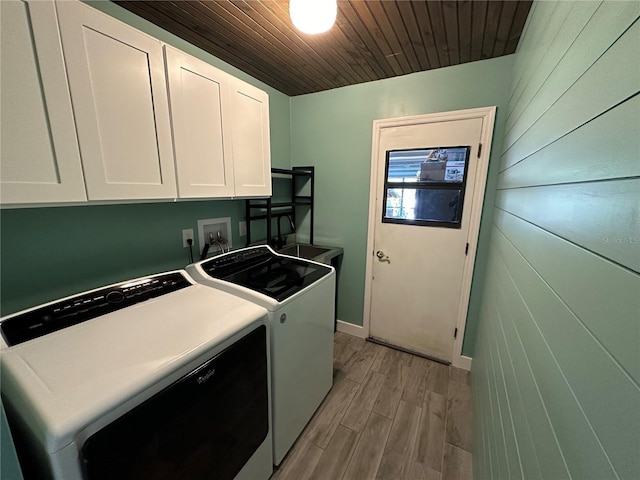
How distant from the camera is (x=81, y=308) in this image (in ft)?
3.23

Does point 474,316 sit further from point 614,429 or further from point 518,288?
point 614,429

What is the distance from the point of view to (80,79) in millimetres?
898

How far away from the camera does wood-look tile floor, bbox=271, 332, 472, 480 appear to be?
1.37 meters

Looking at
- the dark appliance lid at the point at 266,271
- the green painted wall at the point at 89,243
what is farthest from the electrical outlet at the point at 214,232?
the dark appliance lid at the point at 266,271

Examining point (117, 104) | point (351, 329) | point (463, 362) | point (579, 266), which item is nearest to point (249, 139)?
point (117, 104)

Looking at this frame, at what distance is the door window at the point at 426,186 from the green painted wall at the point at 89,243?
1567 millimetres

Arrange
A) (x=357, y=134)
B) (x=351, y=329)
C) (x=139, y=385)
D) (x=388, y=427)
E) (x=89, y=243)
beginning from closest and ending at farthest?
(x=139, y=385), (x=89, y=243), (x=388, y=427), (x=357, y=134), (x=351, y=329)

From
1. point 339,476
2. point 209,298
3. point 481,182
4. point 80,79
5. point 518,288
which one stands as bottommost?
point 339,476

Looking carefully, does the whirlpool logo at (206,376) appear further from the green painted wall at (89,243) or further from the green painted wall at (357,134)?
the green painted wall at (357,134)

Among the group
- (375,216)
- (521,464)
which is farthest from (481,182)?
(521,464)

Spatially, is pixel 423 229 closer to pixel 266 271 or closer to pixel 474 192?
pixel 474 192

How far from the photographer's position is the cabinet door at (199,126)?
1213 mm

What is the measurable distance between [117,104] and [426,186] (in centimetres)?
202

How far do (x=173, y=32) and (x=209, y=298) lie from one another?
1.69m
